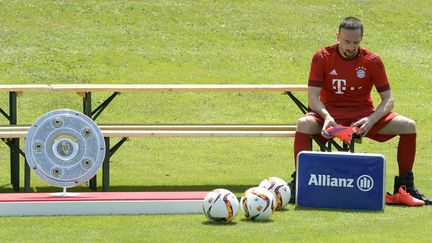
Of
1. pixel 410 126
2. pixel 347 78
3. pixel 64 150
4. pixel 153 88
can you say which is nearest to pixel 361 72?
pixel 347 78

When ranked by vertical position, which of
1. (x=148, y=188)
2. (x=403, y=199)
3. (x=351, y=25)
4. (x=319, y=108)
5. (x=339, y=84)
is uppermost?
(x=351, y=25)

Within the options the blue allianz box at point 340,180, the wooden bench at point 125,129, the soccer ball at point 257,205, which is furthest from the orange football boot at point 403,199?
the soccer ball at point 257,205

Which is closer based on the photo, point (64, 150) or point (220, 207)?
point (220, 207)

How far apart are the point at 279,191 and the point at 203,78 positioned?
982 centimetres

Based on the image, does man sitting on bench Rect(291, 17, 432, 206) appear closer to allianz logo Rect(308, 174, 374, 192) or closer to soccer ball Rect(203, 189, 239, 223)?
allianz logo Rect(308, 174, 374, 192)

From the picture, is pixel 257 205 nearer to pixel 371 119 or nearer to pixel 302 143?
pixel 302 143

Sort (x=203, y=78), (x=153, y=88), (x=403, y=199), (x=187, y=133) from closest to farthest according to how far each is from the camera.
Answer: (x=403, y=199) → (x=187, y=133) → (x=153, y=88) → (x=203, y=78)

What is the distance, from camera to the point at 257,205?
28.1 feet

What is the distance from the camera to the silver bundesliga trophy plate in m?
9.49

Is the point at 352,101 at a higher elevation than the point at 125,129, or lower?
higher

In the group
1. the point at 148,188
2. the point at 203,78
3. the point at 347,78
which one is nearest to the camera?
the point at 347,78

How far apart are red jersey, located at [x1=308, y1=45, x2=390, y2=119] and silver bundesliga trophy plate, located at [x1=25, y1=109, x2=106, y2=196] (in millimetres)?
2027

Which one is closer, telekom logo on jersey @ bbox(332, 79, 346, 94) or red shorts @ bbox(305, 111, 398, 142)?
red shorts @ bbox(305, 111, 398, 142)

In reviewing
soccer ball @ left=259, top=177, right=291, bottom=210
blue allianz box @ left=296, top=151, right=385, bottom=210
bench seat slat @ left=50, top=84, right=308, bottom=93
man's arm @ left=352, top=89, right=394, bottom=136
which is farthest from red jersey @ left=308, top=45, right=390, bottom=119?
bench seat slat @ left=50, top=84, right=308, bottom=93
